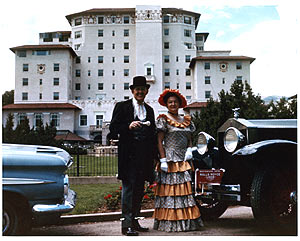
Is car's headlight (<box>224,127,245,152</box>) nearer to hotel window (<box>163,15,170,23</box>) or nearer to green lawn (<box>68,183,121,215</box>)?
green lawn (<box>68,183,121,215</box>)

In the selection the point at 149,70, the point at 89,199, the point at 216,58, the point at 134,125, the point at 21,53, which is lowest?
the point at 89,199

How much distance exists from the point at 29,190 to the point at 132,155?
58.8 inches

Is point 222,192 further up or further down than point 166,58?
further down

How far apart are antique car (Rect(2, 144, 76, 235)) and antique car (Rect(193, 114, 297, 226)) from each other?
1970 millimetres

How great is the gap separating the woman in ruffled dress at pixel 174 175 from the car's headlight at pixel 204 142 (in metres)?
0.45

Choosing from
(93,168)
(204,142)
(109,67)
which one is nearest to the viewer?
(204,142)

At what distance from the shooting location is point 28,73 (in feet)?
206

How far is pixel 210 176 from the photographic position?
513cm

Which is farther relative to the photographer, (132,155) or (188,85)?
(188,85)

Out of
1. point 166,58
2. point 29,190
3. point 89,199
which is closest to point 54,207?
point 29,190

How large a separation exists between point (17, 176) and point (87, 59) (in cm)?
6413

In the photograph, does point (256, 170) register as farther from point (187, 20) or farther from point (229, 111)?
point (187, 20)

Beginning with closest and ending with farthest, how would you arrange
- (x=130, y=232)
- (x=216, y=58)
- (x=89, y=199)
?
1. (x=130, y=232)
2. (x=89, y=199)
3. (x=216, y=58)

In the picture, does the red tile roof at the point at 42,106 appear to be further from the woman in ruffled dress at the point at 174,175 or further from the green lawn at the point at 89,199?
the woman in ruffled dress at the point at 174,175
